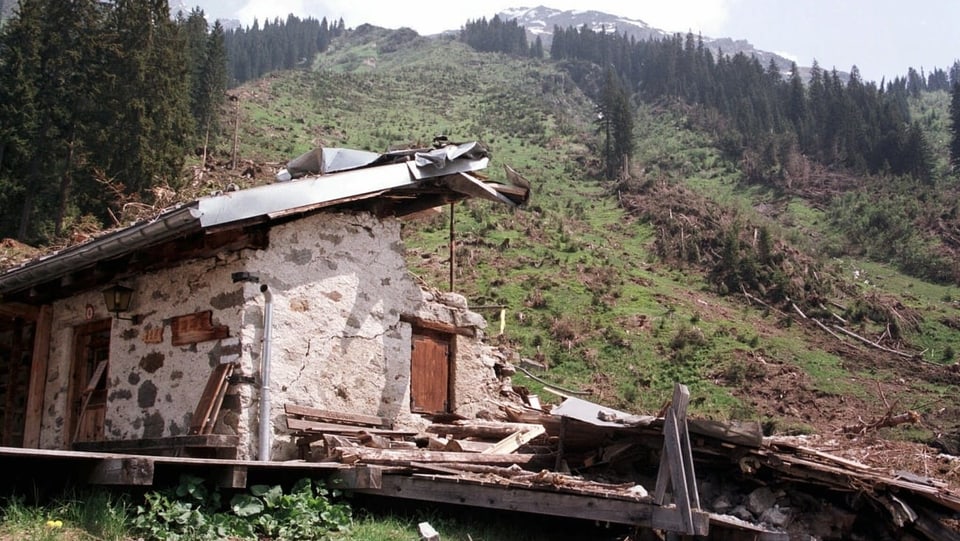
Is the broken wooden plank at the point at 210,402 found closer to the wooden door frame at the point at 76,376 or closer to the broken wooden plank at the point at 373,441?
the broken wooden plank at the point at 373,441

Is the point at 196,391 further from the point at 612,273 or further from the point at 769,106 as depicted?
the point at 769,106

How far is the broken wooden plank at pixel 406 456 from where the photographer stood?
898 centimetres

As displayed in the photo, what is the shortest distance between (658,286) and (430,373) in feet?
74.9

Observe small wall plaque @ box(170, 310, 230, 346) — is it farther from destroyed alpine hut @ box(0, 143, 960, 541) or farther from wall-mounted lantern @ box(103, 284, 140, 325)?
wall-mounted lantern @ box(103, 284, 140, 325)

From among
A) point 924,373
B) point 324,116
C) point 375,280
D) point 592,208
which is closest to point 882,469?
point 375,280

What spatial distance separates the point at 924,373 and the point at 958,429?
766 cm

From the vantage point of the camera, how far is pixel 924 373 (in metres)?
26.6

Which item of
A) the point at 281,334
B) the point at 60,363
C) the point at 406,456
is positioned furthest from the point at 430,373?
the point at 60,363

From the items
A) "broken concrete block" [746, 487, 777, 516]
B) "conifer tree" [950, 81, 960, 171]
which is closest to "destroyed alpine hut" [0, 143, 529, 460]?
"broken concrete block" [746, 487, 777, 516]

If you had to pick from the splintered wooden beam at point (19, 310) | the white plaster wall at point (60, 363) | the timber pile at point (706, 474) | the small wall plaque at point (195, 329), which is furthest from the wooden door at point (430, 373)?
the splintered wooden beam at point (19, 310)

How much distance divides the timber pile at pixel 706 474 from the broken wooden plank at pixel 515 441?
0.03m

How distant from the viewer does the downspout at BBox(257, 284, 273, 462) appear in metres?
9.41

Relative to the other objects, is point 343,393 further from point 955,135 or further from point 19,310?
point 955,135

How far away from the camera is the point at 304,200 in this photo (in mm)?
9977
